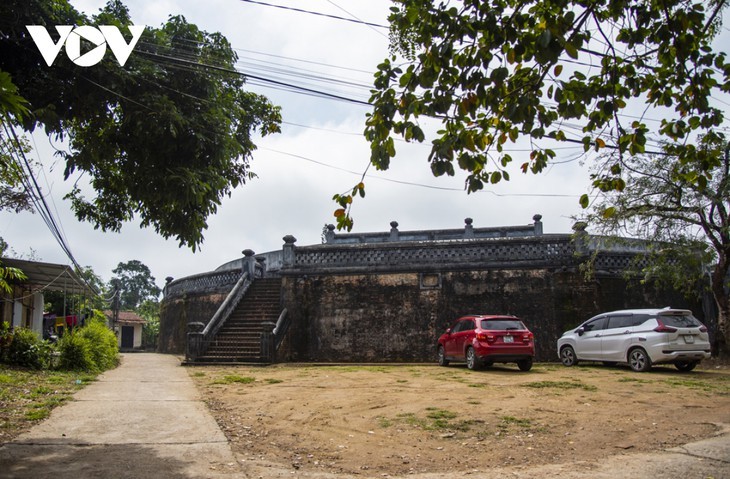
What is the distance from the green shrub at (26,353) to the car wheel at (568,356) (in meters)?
12.7

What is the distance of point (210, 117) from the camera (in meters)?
6.84

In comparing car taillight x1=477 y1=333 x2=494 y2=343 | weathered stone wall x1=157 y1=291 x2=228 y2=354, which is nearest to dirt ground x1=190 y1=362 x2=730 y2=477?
car taillight x1=477 y1=333 x2=494 y2=343

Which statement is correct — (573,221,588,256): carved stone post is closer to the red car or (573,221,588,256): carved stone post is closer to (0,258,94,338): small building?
the red car

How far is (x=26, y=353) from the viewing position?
12.2 m

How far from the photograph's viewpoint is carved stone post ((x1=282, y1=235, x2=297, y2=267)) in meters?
19.9

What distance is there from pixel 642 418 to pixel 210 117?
6780 millimetres

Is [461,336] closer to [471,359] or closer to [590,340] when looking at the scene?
[471,359]

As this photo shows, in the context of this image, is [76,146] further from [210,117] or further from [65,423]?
[65,423]

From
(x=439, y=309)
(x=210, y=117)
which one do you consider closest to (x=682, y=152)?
(x=210, y=117)

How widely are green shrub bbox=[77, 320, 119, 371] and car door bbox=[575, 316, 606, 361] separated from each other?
39.4ft

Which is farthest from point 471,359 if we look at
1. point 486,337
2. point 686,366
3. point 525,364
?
point 686,366

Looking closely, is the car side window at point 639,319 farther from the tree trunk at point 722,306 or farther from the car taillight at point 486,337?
the tree trunk at point 722,306

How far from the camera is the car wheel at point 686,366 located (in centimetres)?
1317

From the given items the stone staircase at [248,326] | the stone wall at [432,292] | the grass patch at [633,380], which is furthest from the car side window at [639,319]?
the stone staircase at [248,326]
